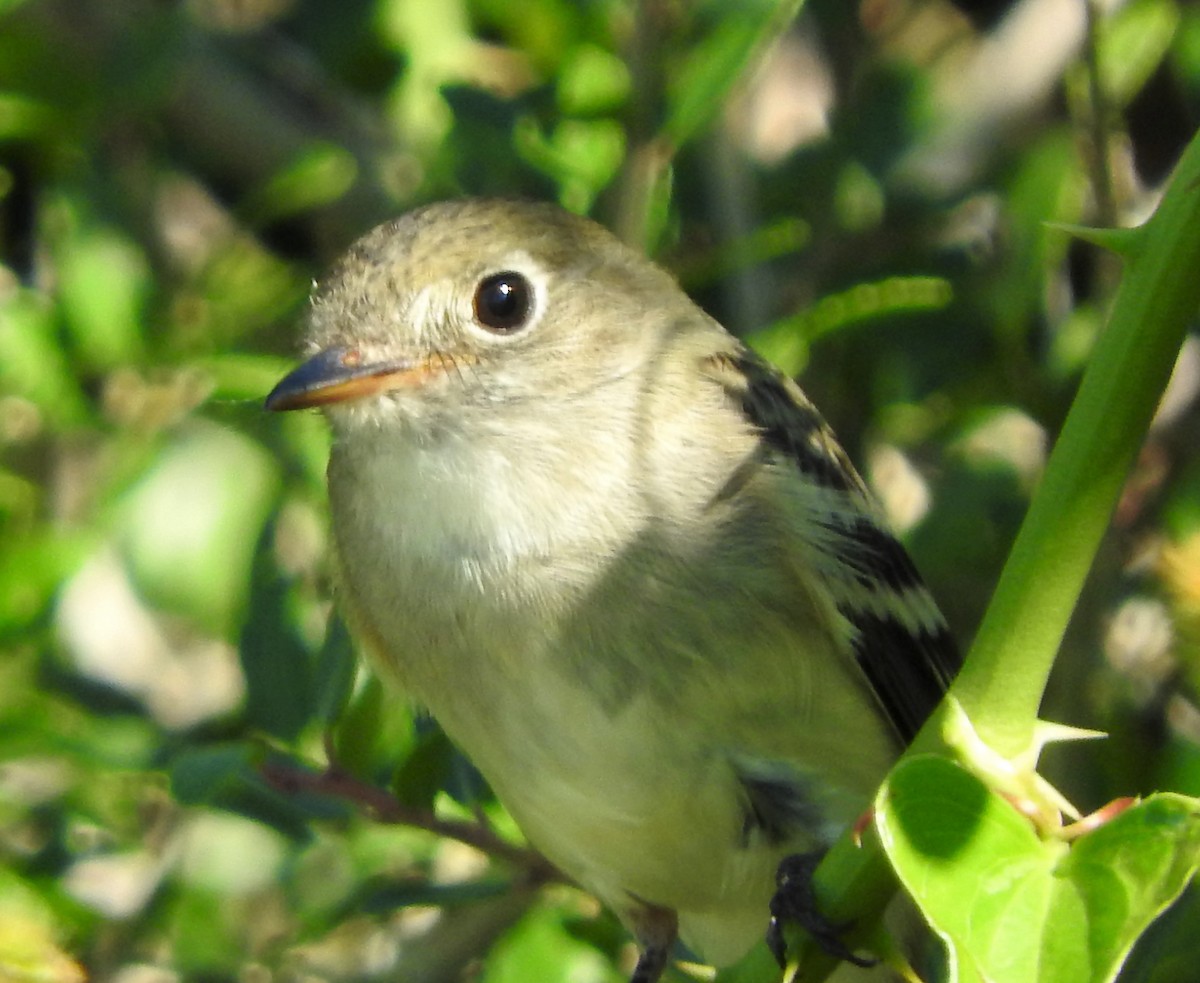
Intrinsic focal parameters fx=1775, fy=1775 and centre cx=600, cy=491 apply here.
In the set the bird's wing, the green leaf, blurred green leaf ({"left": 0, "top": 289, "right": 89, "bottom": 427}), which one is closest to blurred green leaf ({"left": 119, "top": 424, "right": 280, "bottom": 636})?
blurred green leaf ({"left": 0, "top": 289, "right": 89, "bottom": 427})

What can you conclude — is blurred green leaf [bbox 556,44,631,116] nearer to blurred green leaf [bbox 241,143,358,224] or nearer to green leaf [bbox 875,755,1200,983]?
blurred green leaf [bbox 241,143,358,224]

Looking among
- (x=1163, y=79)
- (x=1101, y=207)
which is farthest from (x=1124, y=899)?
(x=1163, y=79)

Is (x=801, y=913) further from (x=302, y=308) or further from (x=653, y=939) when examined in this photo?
(x=302, y=308)

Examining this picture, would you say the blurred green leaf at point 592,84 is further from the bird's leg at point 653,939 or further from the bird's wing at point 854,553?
the bird's leg at point 653,939

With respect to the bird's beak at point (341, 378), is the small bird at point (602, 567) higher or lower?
lower

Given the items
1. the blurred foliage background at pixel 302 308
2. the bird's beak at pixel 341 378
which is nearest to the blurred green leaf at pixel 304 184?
the blurred foliage background at pixel 302 308

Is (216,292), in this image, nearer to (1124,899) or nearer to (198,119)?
(198,119)

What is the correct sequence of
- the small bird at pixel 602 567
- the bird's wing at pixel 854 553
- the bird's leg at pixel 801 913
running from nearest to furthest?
the bird's leg at pixel 801 913 → the small bird at pixel 602 567 → the bird's wing at pixel 854 553
